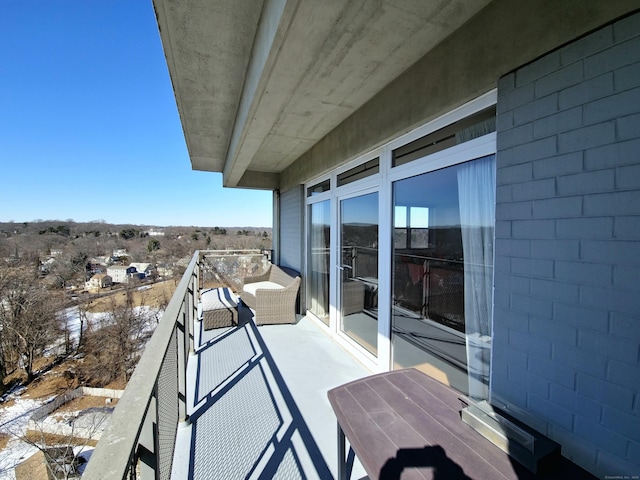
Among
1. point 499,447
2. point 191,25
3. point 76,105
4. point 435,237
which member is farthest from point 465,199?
point 76,105

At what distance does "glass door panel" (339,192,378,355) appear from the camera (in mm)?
3066

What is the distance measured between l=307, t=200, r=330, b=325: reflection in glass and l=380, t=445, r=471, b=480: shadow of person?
3.06m

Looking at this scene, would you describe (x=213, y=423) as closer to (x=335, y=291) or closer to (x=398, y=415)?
(x=398, y=415)

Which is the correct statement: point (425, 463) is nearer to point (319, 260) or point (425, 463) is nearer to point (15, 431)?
point (319, 260)

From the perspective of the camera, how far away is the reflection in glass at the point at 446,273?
1.82m

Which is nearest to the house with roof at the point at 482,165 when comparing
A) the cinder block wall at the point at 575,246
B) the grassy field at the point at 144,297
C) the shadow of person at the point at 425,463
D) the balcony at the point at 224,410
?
the cinder block wall at the point at 575,246

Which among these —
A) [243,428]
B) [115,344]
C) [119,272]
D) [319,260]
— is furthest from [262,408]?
[119,272]

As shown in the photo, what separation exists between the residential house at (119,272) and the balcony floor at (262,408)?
29.0 metres

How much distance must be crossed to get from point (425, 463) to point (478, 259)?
124 centimetres

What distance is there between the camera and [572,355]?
125cm

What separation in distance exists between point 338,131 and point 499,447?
3.16 meters

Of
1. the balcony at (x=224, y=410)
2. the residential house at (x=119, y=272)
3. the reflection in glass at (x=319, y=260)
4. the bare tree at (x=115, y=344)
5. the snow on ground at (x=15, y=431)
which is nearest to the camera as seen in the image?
the balcony at (x=224, y=410)

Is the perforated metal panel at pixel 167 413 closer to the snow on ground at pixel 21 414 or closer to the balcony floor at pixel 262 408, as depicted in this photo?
the balcony floor at pixel 262 408

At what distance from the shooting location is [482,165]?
180cm
